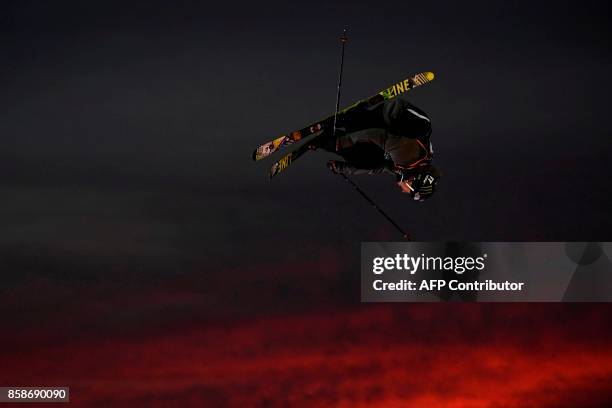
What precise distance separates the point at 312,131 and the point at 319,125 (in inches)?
8.5

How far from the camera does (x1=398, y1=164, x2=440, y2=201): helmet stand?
2094 centimetres

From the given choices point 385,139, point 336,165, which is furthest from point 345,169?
point 385,139

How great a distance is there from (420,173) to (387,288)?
946cm

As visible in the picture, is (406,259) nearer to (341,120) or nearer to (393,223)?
(393,223)

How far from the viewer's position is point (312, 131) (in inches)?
845

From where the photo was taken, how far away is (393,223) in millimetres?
24719

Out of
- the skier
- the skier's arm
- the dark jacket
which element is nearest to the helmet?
the skier

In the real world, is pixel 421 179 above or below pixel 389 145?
below

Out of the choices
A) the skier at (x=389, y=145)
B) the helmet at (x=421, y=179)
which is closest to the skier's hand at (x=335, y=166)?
the skier at (x=389, y=145)

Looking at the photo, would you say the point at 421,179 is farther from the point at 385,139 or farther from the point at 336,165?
the point at 336,165

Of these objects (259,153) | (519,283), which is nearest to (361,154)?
(259,153)

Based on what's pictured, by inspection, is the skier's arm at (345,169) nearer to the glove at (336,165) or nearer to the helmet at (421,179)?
the glove at (336,165)

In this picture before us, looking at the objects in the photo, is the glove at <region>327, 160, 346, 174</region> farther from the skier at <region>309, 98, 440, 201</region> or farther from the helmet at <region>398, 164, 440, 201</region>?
the helmet at <region>398, 164, 440, 201</region>

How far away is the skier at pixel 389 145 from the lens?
65.1 feet
